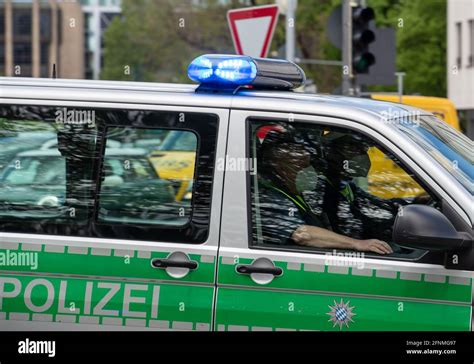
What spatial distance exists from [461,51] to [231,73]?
41425 millimetres

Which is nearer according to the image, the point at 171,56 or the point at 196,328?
the point at 196,328

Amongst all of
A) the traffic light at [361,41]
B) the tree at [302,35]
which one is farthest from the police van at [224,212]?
the tree at [302,35]

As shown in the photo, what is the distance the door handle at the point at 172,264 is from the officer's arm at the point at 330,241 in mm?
439

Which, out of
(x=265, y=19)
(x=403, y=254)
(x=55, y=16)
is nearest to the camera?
(x=403, y=254)

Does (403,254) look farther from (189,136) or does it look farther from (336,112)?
(189,136)

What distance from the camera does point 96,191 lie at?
481 centimetres

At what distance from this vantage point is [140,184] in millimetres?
4828

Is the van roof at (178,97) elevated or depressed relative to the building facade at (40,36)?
depressed

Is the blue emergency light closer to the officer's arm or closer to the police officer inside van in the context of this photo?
the police officer inside van

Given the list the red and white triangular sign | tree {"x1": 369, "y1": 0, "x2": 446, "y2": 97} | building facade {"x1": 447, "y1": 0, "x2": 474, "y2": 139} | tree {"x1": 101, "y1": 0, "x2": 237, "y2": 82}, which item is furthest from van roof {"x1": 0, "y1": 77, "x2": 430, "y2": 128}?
tree {"x1": 101, "y1": 0, "x2": 237, "y2": 82}

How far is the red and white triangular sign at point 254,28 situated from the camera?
38.9ft

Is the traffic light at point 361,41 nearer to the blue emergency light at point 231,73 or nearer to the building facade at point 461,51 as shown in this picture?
the blue emergency light at point 231,73

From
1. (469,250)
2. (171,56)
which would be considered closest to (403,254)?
(469,250)

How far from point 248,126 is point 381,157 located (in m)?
0.57
